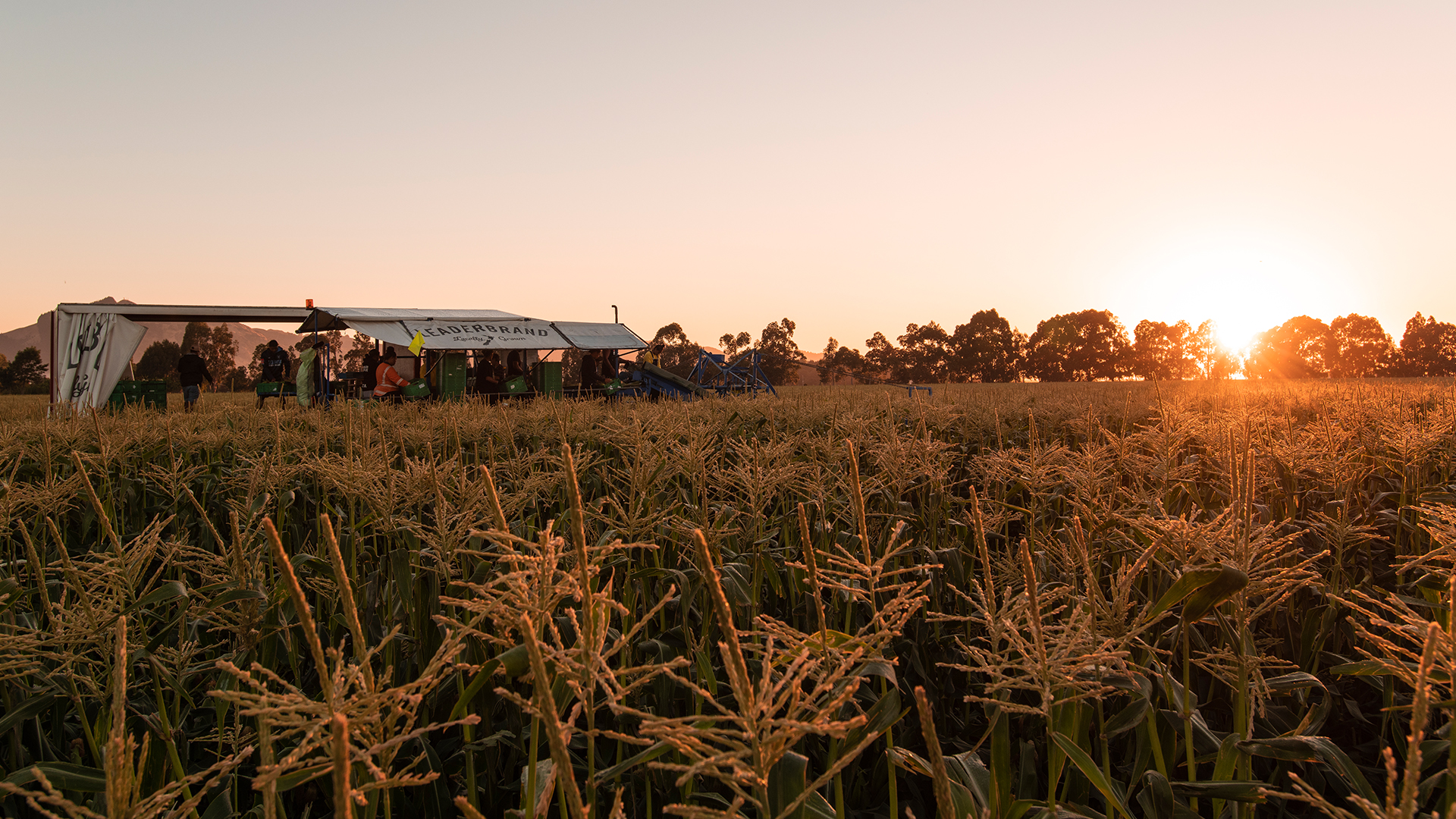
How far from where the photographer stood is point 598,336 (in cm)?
2348

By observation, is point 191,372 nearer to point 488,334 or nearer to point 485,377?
point 485,377

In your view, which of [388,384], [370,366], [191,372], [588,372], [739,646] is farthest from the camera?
[588,372]

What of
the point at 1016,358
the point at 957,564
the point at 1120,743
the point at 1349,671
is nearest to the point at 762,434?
the point at 957,564

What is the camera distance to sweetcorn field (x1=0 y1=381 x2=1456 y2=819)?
112 cm

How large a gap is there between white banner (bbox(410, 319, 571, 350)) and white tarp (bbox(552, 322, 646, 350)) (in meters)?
0.52

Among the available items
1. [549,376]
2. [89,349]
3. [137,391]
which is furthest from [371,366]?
[89,349]

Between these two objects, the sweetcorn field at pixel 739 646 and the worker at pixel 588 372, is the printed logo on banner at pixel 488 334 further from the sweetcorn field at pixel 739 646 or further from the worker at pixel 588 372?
the sweetcorn field at pixel 739 646

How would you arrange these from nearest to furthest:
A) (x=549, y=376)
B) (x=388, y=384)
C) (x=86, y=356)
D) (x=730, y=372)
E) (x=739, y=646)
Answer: (x=739, y=646), (x=86, y=356), (x=388, y=384), (x=549, y=376), (x=730, y=372)

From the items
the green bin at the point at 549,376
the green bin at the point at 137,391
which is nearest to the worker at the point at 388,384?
the green bin at the point at 549,376

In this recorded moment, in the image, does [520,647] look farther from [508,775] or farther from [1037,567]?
[1037,567]

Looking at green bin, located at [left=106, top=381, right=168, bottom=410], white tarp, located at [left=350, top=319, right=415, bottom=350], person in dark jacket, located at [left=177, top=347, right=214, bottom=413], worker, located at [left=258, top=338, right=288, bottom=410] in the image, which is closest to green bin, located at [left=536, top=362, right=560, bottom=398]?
white tarp, located at [left=350, top=319, right=415, bottom=350]

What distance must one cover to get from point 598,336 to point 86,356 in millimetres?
12854

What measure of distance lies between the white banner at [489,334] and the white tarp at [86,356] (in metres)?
6.34

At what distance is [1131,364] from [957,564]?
103 metres
